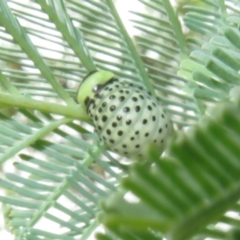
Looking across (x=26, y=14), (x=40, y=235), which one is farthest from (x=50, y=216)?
(x=26, y=14)

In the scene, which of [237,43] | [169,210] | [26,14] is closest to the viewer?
[169,210]

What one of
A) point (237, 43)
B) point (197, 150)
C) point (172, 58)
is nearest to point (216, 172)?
point (197, 150)

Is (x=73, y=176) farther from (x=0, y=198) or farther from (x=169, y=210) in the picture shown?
(x=169, y=210)

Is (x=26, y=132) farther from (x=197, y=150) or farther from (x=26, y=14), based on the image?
(x=197, y=150)

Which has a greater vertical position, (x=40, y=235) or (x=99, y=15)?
(x=99, y=15)

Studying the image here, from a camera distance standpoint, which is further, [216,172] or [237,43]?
[237,43]

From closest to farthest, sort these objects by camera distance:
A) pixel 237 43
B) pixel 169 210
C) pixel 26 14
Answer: pixel 169 210 → pixel 237 43 → pixel 26 14
